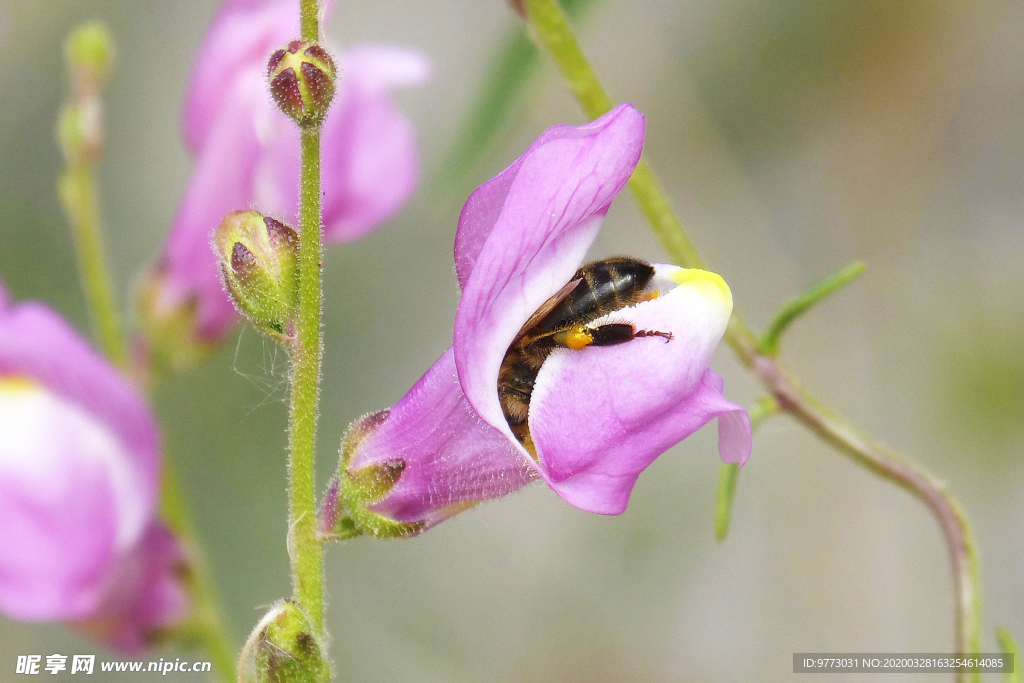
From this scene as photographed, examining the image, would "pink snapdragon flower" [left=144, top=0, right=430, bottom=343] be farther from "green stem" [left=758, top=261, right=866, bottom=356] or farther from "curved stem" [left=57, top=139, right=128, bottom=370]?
"green stem" [left=758, top=261, right=866, bottom=356]

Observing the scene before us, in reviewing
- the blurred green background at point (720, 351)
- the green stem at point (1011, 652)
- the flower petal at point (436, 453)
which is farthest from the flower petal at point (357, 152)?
the blurred green background at point (720, 351)

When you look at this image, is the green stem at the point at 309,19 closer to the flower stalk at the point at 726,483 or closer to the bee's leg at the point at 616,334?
the bee's leg at the point at 616,334

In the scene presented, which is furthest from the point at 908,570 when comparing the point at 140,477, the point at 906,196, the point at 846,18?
the point at 140,477

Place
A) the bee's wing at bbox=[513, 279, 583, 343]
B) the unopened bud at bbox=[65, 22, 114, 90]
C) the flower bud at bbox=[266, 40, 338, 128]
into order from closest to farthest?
the flower bud at bbox=[266, 40, 338, 128] < the bee's wing at bbox=[513, 279, 583, 343] < the unopened bud at bbox=[65, 22, 114, 90]

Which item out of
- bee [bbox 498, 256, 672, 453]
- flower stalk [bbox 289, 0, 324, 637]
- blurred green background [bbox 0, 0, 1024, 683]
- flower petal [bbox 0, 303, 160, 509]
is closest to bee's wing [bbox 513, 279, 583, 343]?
bee [bbox 498, 256, 672, 453]

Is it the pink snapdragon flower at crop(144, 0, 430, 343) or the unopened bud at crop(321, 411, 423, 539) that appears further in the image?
the pink snapdragon flower at crop(144, 0, 430, 343)

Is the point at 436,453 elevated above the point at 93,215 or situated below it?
below

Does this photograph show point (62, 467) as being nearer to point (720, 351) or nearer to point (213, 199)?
point (213, 199)

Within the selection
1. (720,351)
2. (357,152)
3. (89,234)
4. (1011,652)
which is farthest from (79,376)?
(720,351)

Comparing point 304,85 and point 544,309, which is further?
point 544,309
